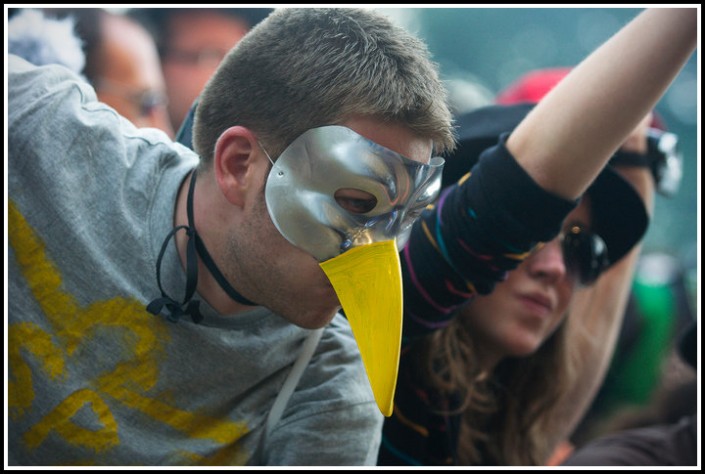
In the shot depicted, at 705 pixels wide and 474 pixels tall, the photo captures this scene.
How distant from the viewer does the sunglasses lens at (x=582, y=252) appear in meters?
2.51

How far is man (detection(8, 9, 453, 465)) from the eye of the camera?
159 cm

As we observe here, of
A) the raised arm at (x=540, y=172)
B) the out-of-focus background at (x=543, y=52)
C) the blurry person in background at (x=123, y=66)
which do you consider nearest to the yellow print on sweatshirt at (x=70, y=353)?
the raised arm at (x=540, y=172)

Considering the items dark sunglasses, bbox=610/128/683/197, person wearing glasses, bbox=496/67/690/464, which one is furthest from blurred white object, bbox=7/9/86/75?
dark sunglasses, bbox=610/128/683/197

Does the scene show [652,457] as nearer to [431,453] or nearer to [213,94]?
[431,453]

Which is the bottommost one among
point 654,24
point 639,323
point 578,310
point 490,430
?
point 639,323

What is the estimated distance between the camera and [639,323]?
402 centimetres

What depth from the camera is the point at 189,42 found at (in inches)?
130

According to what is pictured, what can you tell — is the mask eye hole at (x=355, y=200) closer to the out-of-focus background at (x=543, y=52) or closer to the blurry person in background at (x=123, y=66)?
the blurry person in background at (x=123, y=66)

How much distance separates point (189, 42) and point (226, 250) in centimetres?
178

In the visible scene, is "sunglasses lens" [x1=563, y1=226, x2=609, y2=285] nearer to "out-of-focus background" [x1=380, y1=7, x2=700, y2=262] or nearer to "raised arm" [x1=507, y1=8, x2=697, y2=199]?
"raised arm" [x1=507, y1=8, x2=697, y2=199]

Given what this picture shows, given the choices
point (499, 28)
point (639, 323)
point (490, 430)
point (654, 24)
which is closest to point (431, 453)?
point (490, 430)

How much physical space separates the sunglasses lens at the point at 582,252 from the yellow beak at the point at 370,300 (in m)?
1.02

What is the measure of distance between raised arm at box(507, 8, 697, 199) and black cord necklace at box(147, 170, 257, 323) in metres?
0.69

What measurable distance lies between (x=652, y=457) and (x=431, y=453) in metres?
0.73
